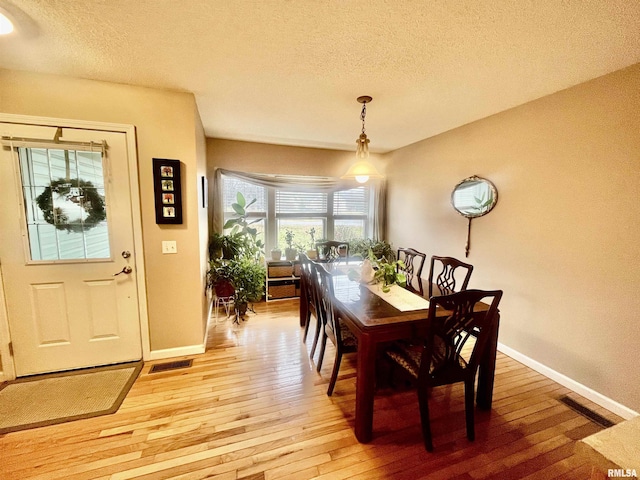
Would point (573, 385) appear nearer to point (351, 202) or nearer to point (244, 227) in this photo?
point (351, 202)

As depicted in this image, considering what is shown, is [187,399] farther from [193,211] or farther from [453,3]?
[453,3]

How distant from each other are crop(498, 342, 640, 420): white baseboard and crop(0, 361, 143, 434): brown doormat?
348 cm

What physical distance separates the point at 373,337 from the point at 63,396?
7.76 feet

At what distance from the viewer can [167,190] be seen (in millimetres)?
2336

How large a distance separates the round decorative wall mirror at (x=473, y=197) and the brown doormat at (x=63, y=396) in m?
3.66

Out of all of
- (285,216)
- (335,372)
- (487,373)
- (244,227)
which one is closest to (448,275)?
(487,373)

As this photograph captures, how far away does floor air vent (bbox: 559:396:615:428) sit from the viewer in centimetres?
183

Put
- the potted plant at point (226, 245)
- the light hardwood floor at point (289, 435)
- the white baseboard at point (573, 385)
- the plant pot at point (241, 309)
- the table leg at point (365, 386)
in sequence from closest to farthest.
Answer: the light hardwood floor at point (289, 435)
the table leg at point (365, 386)
the white baseboard at point (573, 385)
the plant pot at point (241, 309)
the potted plant at point (226, 245)

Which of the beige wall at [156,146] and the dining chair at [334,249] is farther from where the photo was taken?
the dining chair at [334,249]

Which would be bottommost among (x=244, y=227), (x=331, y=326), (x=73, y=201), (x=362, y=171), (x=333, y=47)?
(x=331, y=326)

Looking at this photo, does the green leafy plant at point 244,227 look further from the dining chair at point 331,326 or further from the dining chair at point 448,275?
the dining chair at point 448,275

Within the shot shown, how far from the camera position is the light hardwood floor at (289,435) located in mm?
1471

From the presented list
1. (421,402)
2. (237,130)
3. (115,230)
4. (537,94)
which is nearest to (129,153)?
(115,230)

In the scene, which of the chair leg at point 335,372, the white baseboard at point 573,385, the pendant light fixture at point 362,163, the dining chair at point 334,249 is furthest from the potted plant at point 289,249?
the white baseboard at point 573,385
